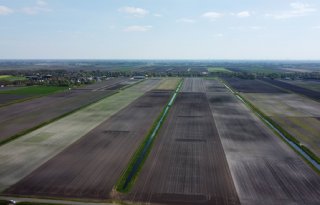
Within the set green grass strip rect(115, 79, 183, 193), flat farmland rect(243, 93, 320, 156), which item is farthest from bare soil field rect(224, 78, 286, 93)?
green grass strip rect(115, 79, 183, 193)

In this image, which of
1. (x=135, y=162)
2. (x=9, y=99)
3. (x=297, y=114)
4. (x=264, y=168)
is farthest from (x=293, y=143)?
(x=9, y=99)

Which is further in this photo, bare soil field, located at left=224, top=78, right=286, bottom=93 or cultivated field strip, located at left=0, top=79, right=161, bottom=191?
bare soil field, located at left=224, top=78, right=286, bottom=93

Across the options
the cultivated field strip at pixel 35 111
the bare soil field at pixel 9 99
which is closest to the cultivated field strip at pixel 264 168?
the cultivated field strip at pixel 35 111

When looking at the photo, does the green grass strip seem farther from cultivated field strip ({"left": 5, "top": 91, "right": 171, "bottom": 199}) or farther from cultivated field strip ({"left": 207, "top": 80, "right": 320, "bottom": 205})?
cultivated field strip ({"left": 207, "top": 80, "right": 320, "bottom": 205})

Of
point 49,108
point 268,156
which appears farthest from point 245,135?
point 49,108

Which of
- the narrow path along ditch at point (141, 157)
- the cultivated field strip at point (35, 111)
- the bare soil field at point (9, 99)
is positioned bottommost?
the narrow path along ditch at point (141, 157)

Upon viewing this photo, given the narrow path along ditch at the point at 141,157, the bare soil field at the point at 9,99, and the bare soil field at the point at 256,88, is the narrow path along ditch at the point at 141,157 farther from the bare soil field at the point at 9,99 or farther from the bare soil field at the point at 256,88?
the bare soil field at the point at 256,88

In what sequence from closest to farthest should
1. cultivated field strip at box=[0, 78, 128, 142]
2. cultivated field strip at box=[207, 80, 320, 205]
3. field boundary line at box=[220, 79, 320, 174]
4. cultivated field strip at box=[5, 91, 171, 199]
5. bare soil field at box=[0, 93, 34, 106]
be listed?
cultivated field strip at box=[207, 80, 320, 205] → cultivated field strip at box=[5, 91, 171, 199] → field boundary line at box=[220, 79, 320, 174] → cultivated field strip at box=[0, 78, 128, 142] → bare soil field at box=[0, 93, 34, 106]
